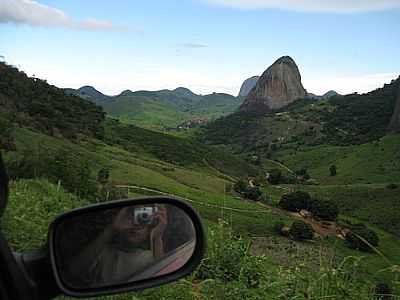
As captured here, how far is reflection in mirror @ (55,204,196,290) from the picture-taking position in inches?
58.4

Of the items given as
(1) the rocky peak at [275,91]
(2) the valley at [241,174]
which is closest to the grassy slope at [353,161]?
(2) the valley at [241,174]

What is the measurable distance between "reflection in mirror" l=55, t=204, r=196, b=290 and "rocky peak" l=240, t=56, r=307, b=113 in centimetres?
18534

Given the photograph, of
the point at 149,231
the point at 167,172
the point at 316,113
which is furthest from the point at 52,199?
the point at 316,113

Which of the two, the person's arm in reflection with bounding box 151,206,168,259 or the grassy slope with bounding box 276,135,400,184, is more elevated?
the person's arm in reflection with bounding box 151,206,168,259

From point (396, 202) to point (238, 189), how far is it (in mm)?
19649

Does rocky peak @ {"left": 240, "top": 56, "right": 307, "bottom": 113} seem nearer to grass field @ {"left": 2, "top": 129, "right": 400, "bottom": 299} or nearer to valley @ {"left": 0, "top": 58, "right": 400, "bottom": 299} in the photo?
valley @ {"left": 0, "top": 58, "right": 400, "bottom": 299}

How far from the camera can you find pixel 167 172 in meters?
56.3

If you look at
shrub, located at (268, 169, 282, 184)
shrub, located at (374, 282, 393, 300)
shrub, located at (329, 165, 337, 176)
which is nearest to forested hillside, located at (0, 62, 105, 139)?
shrub, located at (268, 169, 282, 184)

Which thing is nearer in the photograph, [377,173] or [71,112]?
[71,112]

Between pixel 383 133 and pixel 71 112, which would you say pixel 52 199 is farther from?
pixel 383 133

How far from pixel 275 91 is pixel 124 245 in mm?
193831

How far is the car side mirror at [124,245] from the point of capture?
4.83ft

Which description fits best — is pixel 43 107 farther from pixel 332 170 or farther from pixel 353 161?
pixel 353 161

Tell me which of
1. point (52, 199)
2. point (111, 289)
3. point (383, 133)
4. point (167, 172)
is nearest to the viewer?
point (111, 289)
